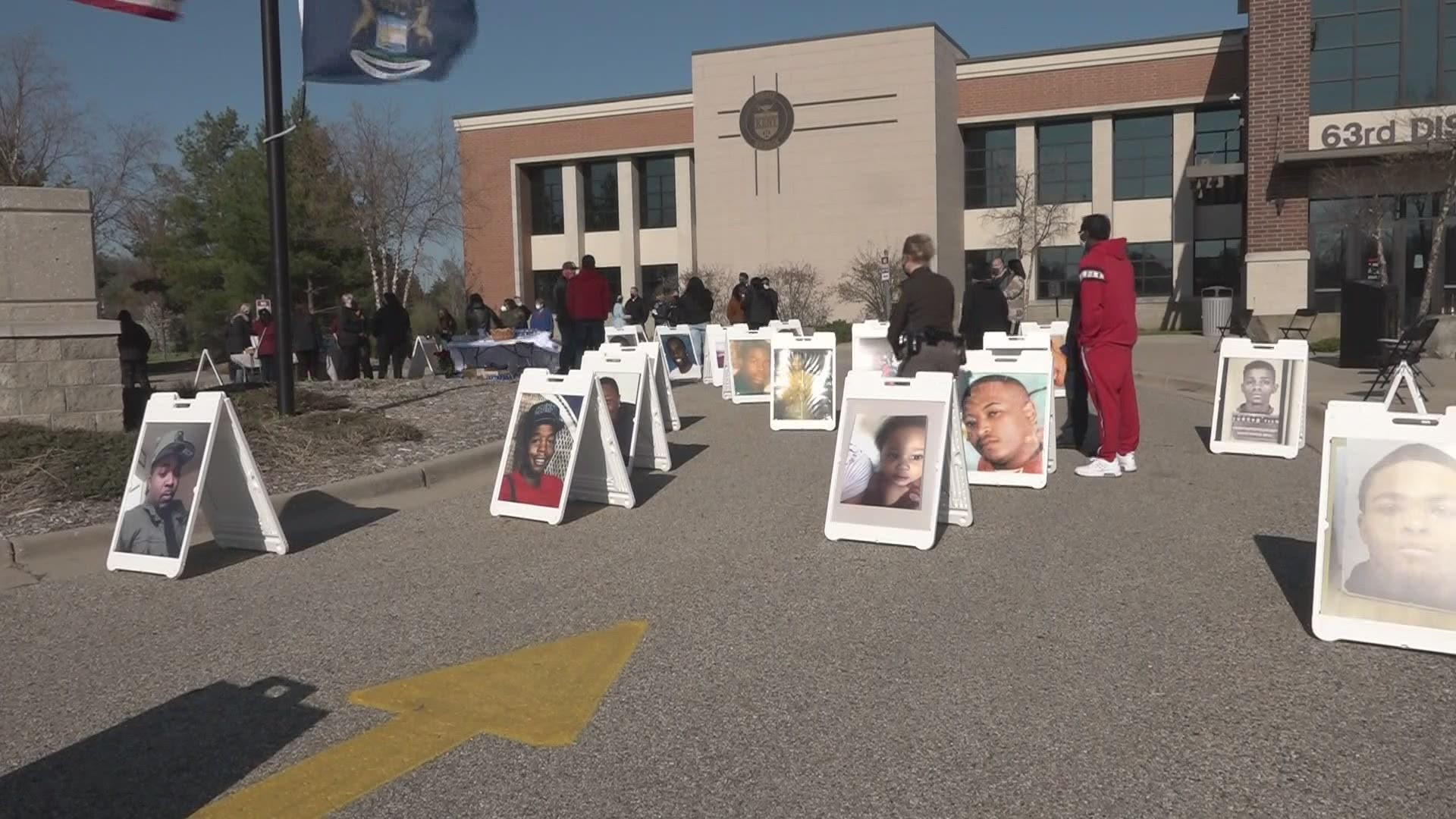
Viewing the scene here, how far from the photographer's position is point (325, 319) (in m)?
40.2

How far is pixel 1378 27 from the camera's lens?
93.7 ft

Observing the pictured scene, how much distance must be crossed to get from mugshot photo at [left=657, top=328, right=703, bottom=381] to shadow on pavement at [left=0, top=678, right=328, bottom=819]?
47.5 feet

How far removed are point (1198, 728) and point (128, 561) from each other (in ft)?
18.5

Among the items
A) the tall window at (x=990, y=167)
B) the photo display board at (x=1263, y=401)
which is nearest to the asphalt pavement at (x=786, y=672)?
the photo display board at (x=1263, y=401)

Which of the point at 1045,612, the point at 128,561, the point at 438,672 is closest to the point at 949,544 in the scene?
the point at 1045,612

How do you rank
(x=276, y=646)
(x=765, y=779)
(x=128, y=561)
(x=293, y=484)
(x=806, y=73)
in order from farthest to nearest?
(x=806, y=73) < (x=293, y=484) < (x=128, y=561) < (x=276, y=646) < (x=765, y=779)

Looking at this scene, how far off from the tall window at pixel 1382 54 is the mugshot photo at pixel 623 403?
Answer: 991 inches

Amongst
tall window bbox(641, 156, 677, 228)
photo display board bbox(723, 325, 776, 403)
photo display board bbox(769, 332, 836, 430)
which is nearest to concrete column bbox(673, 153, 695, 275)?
tall window bbox(641, 156, 677, 228)

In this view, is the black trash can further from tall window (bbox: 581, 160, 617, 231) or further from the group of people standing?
tall window (bbox: 581, 160, 617, 231)

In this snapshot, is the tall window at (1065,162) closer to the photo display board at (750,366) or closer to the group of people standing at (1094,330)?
the photo display board at (750,366)

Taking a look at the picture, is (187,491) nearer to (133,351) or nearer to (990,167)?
(133,351)

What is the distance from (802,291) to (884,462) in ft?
119

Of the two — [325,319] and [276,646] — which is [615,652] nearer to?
[276,646]

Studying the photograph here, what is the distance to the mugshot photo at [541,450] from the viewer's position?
7.90 meters
